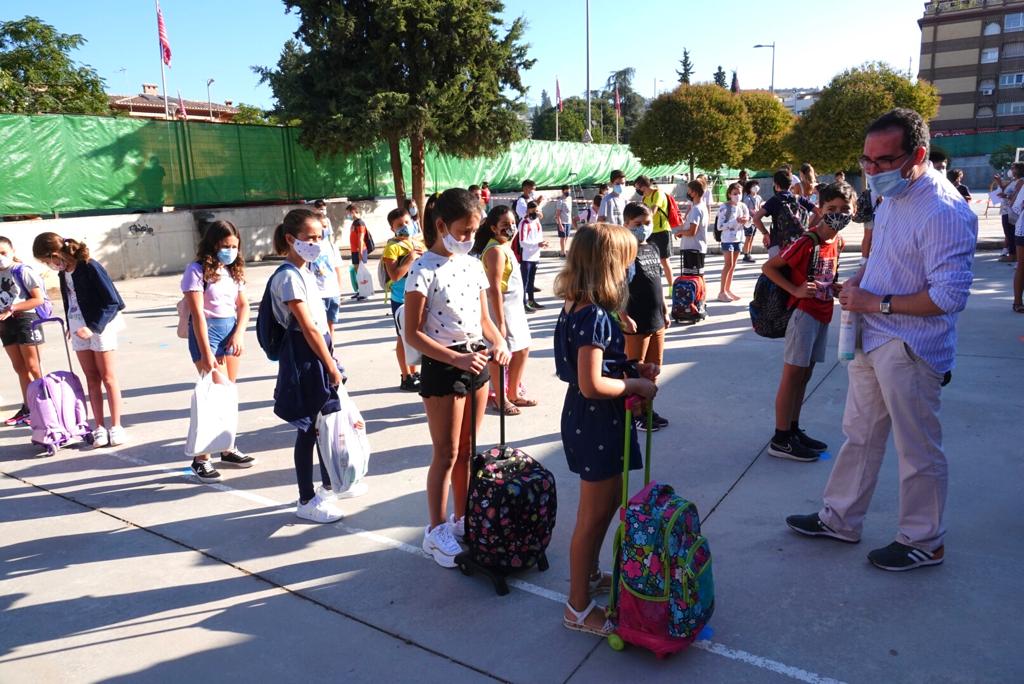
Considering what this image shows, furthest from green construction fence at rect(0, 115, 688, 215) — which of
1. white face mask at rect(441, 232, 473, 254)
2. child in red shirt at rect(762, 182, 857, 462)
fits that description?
child in red shirt at rect(762, 182, 857, 462)

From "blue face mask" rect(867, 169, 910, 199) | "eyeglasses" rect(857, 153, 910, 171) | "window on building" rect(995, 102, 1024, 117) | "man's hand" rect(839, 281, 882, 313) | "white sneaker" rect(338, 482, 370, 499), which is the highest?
"window on building" rect(995, 102, 1024, 117)

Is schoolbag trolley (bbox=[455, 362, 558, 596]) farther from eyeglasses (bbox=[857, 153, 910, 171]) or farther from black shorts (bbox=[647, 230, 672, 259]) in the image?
black shorts (bbox=[647, 230, 672, 259])

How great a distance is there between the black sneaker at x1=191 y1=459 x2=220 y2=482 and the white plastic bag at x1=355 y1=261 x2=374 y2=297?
722 centimetres

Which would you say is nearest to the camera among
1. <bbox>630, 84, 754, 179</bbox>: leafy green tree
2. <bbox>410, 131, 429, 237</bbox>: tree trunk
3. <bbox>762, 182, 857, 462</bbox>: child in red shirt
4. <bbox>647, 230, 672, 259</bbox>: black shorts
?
<bbox>762, 182, 857, 462</bbox>: child in red shirt

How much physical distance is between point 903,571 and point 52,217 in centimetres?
1677

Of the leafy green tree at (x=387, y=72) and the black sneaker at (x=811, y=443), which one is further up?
the leafy green tree at (x=387, y=72)

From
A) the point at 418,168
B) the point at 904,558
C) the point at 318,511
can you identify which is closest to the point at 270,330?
the point at 318,511

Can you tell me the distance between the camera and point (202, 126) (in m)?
17.9

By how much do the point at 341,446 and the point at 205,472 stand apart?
55.8 inches

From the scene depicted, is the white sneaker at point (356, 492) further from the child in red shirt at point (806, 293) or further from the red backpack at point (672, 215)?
the red backpack at point (672, 215)

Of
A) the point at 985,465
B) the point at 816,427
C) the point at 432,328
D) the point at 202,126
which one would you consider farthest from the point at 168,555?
the point at 202,126

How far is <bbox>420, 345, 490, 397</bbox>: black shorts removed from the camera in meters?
3.56

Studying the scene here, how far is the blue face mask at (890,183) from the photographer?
332 centimetres

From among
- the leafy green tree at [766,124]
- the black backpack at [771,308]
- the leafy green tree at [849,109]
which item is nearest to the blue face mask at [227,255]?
the black backpack at [771,308]
